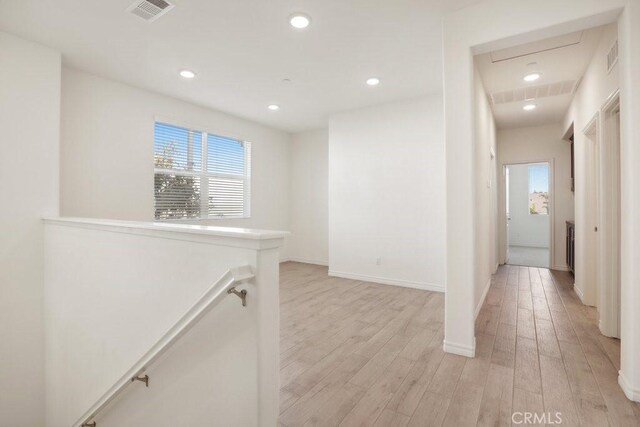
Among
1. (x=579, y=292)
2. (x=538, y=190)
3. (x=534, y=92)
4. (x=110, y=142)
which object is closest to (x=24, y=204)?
(x=110, y=142)

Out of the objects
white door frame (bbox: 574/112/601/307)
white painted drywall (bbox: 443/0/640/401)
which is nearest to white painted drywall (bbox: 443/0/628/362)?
white painted drywall (bbox: 443/0/640/401)

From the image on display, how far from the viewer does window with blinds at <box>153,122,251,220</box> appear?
179 inches

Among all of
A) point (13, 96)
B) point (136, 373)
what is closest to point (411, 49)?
point (136, 373)

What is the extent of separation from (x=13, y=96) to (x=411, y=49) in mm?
3942

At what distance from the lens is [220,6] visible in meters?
2.49

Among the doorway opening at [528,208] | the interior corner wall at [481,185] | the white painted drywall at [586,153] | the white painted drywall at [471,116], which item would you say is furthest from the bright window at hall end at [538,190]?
the white painted drywall at [471,116]

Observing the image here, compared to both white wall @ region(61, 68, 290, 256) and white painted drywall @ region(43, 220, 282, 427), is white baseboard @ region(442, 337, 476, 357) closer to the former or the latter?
white painted drywall @ region(43, 220, 282, 427)

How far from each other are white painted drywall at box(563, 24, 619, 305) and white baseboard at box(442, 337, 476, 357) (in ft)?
7.74

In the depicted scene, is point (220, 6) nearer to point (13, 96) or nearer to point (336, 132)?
point (13, 96)

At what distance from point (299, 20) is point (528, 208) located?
30.3ft

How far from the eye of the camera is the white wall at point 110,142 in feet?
11.6

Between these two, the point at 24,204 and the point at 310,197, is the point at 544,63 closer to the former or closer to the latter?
the point at 310,197

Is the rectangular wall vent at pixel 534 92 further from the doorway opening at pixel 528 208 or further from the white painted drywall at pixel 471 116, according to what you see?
the doorway opening at pixel 528 208

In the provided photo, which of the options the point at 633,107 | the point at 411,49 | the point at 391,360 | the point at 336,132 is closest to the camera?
the point at 633,107
